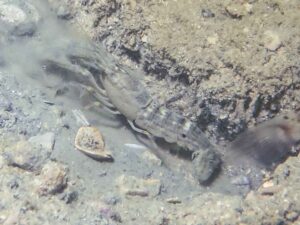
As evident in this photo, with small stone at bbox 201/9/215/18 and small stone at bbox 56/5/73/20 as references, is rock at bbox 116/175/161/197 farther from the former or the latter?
small stone at bbox 56/5/73/20

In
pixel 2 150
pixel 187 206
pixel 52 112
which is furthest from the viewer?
pixel 52 112

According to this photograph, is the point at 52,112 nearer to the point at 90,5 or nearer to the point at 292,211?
the point at 90,5

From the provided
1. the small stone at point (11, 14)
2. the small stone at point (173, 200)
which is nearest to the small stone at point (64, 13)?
the small stone at point (11, 14)

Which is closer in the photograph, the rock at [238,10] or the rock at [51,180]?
the rock at [51,180]

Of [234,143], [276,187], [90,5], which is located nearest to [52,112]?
[90,5]

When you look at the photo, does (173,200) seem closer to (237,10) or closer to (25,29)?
(237,10)

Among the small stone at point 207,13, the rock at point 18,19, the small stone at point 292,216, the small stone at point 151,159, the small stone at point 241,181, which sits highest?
the small stone at point 207,13

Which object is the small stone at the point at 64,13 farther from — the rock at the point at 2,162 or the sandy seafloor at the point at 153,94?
the rock at the point at 2,162
